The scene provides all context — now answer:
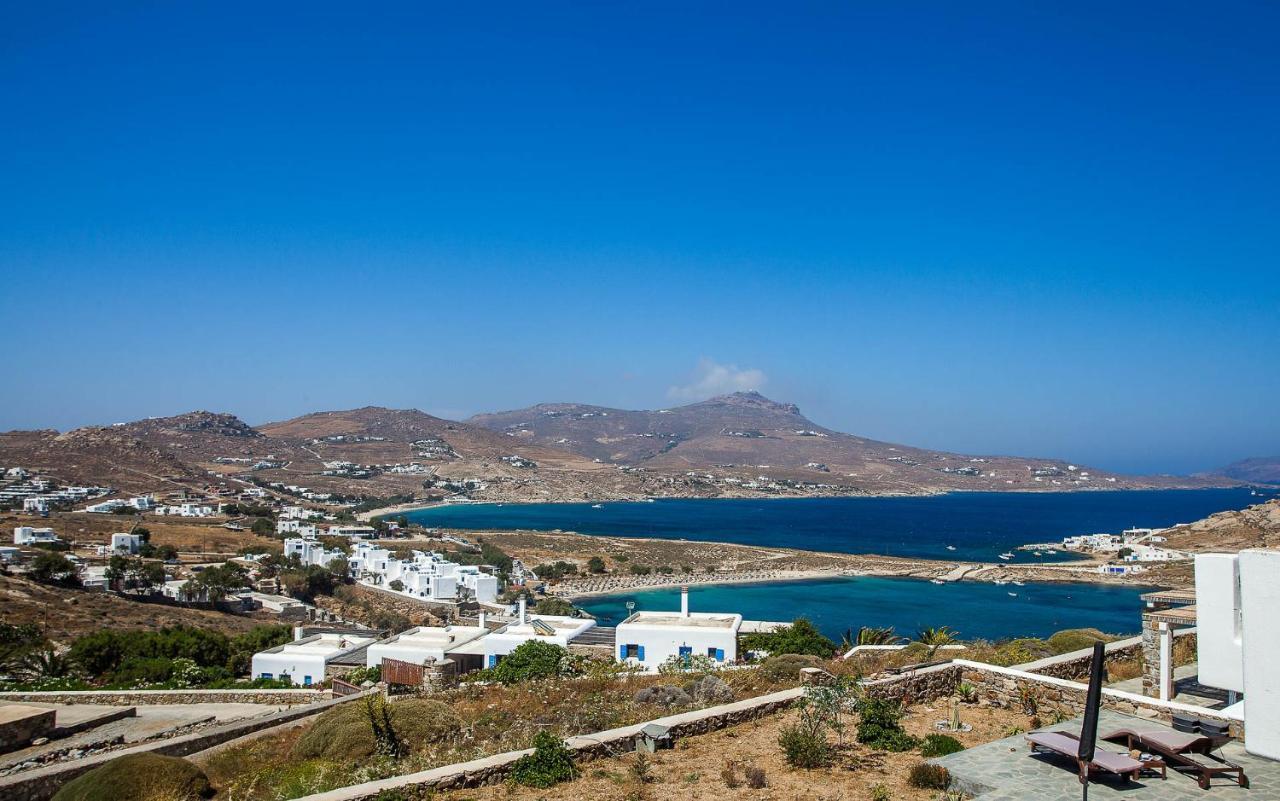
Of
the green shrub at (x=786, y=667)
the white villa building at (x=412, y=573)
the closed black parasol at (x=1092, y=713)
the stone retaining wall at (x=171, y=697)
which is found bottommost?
the white villa building at (x=412, y=573)

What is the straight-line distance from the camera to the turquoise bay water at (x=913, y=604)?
46.0 meters

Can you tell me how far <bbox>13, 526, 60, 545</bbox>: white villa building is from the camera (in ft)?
156

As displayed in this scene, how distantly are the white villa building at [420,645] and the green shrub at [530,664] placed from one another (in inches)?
194

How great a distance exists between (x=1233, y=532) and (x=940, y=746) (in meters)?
77.7

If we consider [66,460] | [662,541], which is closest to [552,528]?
[662,541]

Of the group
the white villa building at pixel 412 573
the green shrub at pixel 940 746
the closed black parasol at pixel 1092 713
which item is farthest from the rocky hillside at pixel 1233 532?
the closed black parasol at pixel 1092 713

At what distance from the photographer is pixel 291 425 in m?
199

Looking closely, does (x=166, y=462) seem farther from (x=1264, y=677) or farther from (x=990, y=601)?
(x=1264, y=677)

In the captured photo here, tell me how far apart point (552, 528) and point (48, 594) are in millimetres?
67967

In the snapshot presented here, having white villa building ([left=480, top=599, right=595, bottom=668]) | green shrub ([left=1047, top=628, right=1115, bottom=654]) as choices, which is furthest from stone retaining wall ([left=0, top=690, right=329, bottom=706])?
green shrub ([left=1047, top=628, right=1115, bottom=654])

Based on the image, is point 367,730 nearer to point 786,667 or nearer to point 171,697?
point 786,667

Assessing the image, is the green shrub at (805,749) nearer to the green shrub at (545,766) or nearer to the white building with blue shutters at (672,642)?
the green shrub at (545,766)

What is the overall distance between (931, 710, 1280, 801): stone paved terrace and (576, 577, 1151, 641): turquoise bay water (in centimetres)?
3496

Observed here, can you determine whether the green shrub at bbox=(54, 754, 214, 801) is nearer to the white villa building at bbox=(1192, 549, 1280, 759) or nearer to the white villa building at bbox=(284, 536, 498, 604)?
the white villa building at bbox=(1192, 549, 1280, 759)
